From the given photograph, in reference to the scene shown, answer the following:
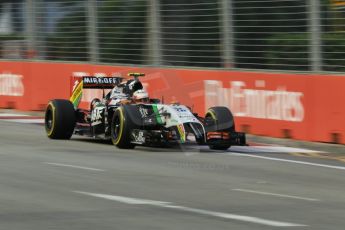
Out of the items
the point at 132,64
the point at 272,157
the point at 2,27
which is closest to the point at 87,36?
the point at 132,64

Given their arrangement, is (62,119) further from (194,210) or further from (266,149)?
(194,210)

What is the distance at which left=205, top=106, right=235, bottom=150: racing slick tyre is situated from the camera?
13.7 metres

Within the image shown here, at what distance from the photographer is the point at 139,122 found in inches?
528

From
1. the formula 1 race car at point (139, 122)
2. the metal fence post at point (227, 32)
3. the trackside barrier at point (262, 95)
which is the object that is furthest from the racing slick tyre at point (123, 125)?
the metal fence post at point (227, 32)

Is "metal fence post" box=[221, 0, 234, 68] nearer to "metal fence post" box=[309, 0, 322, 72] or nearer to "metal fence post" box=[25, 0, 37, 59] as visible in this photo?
"metal fence post" box=[309, 0, 322, 72]

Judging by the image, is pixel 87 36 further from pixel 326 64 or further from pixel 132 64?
pixel 326 64

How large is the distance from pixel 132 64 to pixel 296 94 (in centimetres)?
495

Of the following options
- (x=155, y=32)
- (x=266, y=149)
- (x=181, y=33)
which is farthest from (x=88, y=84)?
(x=155, y=32)

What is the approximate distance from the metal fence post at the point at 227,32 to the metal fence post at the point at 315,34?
2.06 m

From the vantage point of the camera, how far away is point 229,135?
536 inches

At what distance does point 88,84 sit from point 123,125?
233cm

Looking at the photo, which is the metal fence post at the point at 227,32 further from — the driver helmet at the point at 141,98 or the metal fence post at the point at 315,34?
the driver helmet at the point at 141,98

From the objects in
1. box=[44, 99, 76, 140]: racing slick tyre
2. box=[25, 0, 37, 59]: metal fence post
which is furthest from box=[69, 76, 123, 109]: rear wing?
box=[25, 0, 37, 59]: metal fence post

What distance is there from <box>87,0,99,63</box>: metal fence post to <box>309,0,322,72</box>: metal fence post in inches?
248
